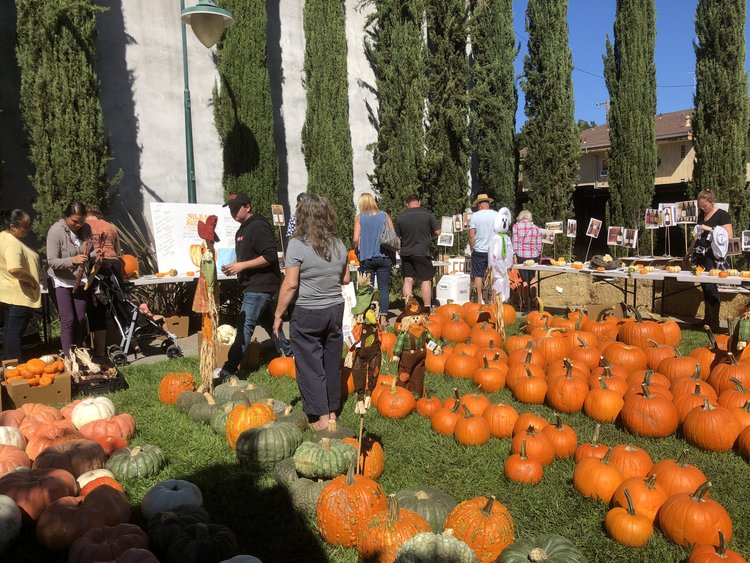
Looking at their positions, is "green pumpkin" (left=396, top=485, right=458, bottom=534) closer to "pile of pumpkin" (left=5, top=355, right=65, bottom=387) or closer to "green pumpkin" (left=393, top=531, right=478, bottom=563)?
"green pumpkin" (left=393, top=531, right=478, bottom=563)

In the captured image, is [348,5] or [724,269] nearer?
[724,269]

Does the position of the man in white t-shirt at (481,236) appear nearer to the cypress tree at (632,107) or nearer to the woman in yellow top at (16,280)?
the woman in yellow top at (16,280)

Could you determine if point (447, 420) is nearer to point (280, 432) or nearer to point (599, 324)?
point (280, 432)

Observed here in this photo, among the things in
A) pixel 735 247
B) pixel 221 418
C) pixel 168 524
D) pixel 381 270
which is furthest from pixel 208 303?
pixel 735 247

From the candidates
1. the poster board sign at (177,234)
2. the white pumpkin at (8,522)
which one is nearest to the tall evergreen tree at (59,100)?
the poster board sign at (177,234)

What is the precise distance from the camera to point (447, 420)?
4.57 metres

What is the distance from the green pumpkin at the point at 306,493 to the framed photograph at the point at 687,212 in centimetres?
1025

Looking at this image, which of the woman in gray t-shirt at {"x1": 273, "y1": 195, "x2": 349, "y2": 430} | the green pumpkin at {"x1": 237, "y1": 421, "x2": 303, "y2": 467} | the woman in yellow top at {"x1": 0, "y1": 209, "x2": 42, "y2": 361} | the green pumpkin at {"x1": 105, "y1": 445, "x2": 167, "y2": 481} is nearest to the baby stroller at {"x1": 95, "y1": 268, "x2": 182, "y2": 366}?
the woman in yellow top at {"x1": 0, "y1": 209, "x2": 42, "y2": 361}

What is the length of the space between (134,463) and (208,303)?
1.76 metres

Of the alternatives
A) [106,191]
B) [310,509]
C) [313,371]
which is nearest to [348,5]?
[106,191]

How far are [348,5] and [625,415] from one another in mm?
12834

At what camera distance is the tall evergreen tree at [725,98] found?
16.9 meters

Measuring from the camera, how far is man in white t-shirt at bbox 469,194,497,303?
9.20 meters

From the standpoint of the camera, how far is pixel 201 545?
2.66 m
